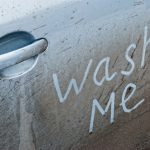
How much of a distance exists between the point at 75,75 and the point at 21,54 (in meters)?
0.34

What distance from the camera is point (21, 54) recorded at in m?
1.67

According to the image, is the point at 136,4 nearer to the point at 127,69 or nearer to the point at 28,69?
the point at 127,69

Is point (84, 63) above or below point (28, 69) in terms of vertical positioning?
below

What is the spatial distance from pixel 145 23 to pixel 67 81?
0.49m

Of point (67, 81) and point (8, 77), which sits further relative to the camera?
point (67, 81)

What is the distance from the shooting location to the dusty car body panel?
175 centimetres

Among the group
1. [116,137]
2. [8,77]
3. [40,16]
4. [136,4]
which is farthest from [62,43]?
[116,137]

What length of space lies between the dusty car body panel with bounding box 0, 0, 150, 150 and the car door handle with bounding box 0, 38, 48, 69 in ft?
0.11

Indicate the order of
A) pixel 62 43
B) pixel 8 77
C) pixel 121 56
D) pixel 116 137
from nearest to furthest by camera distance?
pixel 8 77, pixel 62 43, pixel 121 56, pixel 116 137

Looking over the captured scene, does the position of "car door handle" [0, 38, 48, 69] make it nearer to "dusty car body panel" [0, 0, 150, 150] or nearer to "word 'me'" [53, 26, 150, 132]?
"dusty car body panel" [0, 0, 150, 150]

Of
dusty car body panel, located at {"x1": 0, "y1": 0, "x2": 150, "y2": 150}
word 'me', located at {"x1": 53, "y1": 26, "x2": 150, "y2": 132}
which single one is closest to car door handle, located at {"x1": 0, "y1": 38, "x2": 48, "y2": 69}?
dusty car body panel, located at {"x1": 0, "y1": 0, "x2": 150, "y2": 150}

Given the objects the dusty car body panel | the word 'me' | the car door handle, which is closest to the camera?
the car door handle

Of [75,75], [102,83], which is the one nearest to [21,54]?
[75,75]

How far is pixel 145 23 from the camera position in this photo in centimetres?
211
